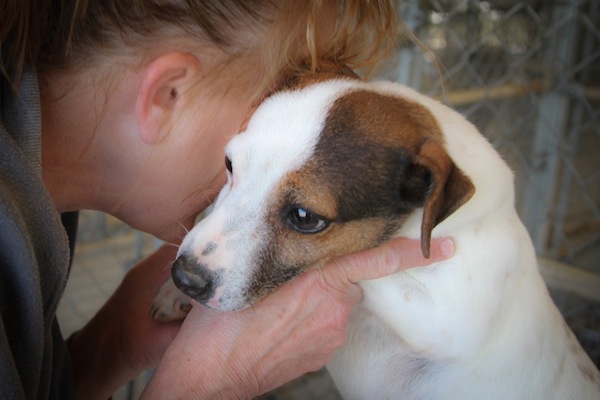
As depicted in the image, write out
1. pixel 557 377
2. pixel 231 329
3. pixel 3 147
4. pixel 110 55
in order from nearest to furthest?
pixel 3 147
pixel 110 55
pixel 231 329
pixel 557 377

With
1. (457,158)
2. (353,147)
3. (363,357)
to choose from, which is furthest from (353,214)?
(363,357)

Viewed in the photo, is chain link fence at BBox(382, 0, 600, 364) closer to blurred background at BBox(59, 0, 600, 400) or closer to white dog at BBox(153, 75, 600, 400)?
blurred background at BBox(59, 0, 600, 400)

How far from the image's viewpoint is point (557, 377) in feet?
4.52

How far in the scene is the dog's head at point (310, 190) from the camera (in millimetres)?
1083

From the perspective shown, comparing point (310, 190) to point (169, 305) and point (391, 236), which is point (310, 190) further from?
point (169, 305)

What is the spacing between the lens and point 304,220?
3.65 feet

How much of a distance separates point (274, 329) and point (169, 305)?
1.10ft

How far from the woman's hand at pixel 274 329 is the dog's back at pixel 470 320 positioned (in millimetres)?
59

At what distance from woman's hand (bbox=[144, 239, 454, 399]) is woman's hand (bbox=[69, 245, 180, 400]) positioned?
0.90ft

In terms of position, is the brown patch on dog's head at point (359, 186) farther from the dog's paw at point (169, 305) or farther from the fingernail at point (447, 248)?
the dog's paw at point (169, 305)

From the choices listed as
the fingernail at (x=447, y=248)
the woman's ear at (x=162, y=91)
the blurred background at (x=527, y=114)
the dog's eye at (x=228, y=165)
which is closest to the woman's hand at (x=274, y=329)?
the fingernail at (x=447, y=248)

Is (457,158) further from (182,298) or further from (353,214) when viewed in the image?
(182,298)

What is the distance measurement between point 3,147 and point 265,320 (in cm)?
58

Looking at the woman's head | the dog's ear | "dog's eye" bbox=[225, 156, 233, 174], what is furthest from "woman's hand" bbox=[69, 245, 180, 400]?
the dog's ear
